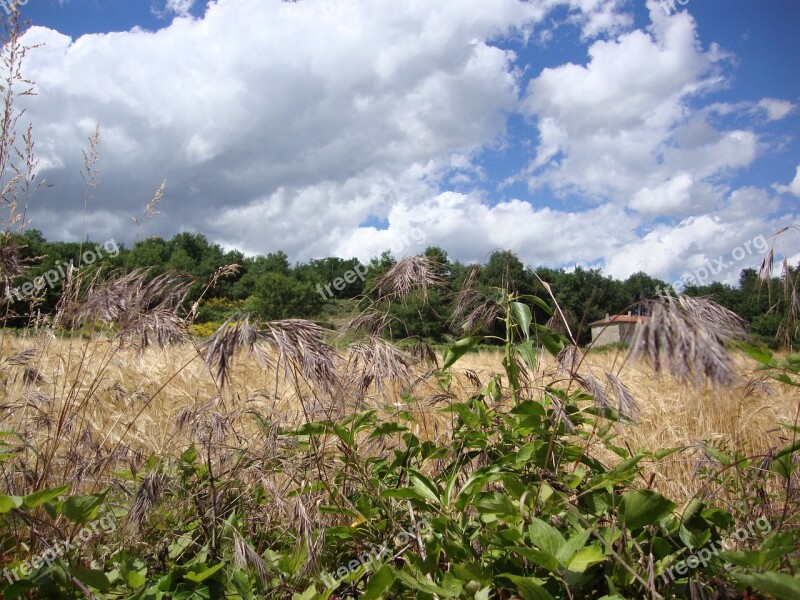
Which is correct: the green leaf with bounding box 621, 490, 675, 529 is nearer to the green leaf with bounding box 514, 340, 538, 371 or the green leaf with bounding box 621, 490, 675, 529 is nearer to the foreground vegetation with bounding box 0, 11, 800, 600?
the foreground vegetation with bounding box 0, 11, 800, 600

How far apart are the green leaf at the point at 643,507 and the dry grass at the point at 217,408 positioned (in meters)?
0.26

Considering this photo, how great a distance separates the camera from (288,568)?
1.43 m

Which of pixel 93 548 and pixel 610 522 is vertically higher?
pixel 610 522

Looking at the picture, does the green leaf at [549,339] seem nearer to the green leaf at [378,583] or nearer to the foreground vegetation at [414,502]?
the foreground vegetation at [414,502]

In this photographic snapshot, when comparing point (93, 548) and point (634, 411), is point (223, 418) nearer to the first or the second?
point (93, 548)

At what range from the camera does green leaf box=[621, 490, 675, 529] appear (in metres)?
1.20

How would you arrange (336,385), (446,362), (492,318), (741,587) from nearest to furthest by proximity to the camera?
(741,587) < (336,385) < (446,362) < (492,318)

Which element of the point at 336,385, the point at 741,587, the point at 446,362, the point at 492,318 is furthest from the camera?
the point at 492,318

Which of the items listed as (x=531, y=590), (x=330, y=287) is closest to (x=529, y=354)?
(x=531, y=590)

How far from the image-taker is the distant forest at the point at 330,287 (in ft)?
6.38

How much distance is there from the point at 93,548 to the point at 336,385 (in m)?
1.00

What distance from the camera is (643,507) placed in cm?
121

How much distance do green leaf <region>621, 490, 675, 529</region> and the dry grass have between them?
259 mm

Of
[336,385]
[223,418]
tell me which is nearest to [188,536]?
[223,418]
